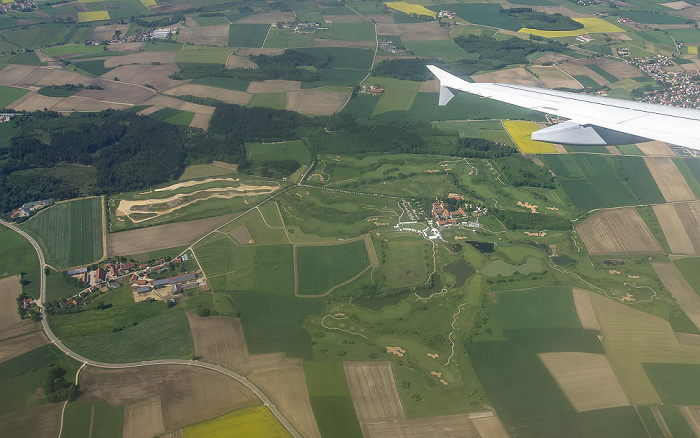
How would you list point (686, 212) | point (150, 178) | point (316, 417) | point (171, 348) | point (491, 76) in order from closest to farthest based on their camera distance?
point (316, 417) → point (171, 348) → point (686, 212) → point (150, 178) → point (491, 76)

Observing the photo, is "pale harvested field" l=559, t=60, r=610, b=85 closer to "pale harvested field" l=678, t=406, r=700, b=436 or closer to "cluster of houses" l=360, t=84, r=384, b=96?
"cluster of houses" l=360, t=84, r=384, b=96

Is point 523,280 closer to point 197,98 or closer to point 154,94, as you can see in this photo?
point 197,98

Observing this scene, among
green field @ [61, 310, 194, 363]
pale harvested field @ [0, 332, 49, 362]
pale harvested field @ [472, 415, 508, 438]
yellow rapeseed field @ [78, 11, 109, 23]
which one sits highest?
yellow rapeseed field @ [78, 11, 109, 23]

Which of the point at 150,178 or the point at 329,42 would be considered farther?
the point at 329,42

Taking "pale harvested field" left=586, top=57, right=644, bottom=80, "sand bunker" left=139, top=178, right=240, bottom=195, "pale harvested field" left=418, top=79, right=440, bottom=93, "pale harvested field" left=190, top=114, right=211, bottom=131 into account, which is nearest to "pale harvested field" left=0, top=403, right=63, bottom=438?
"sand bunker" left=139, top=178, right=240, bottom=195

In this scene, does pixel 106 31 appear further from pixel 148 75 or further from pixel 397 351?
pixel 397 351

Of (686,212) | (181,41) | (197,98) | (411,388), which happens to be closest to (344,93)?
(197,98)
